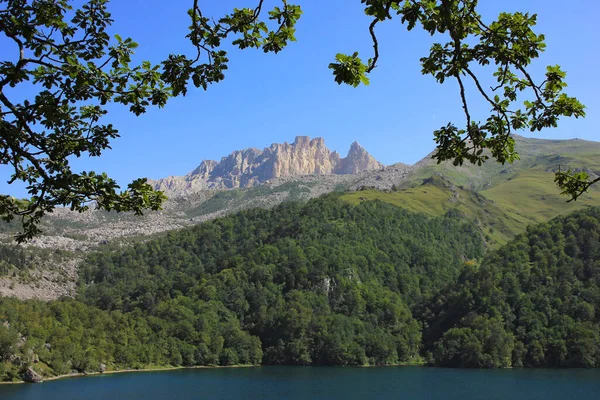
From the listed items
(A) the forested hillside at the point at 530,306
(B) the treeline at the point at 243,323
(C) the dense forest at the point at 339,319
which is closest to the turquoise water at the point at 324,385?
(C) the dense forest at the point at 339,319

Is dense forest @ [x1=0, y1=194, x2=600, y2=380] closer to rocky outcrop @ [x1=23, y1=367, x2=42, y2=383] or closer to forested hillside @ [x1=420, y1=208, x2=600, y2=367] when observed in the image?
forested hillside @ [x1=420, y1=208, x2=600, y2=367]

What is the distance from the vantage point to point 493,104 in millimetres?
9742

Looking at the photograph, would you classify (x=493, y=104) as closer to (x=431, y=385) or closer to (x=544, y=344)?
(x=431, y=385)

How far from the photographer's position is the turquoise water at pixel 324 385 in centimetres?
9662

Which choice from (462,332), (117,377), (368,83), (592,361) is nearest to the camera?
(368,83)

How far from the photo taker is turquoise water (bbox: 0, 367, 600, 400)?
96.6 metres

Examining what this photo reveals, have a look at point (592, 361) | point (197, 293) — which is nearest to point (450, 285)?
point (592, 361)

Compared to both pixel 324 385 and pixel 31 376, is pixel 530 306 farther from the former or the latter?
pixel 31 376

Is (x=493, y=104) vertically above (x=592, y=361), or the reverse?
(x=493, y=104)

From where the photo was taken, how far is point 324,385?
368ft

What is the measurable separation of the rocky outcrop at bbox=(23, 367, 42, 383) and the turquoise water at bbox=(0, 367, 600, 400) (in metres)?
4.18

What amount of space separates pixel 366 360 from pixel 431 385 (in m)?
51.9

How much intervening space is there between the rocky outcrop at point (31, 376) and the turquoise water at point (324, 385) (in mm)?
4177

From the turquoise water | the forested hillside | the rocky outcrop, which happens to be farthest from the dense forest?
the turquoise water
